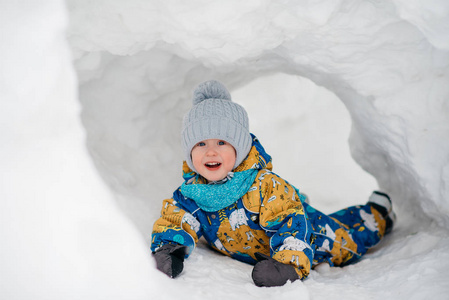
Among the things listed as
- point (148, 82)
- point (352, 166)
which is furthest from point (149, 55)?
point (352, 166)

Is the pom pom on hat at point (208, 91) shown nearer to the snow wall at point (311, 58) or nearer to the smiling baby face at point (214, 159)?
the snow wall at point (311, 58)

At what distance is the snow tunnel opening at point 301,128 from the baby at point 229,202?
1.63 meters

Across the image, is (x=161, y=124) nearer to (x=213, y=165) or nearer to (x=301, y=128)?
(x=213, y=165)

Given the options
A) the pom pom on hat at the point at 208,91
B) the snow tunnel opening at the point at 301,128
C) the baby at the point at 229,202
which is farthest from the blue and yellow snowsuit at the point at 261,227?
the snow tunnel opening at the point at 301,128

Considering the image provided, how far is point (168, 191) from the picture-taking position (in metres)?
2.07

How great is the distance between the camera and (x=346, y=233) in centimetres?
177

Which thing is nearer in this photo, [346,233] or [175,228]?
[175,228]

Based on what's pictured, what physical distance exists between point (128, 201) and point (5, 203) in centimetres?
79

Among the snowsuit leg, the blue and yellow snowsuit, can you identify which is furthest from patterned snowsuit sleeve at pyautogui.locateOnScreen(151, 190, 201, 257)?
the snowsuit leg

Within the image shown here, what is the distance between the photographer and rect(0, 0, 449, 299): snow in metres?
0.94

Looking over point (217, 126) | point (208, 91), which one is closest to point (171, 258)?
point (217, 126)

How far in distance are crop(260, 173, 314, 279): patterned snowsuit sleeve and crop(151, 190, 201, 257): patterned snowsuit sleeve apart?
260 mm

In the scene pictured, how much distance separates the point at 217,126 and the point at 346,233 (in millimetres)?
799

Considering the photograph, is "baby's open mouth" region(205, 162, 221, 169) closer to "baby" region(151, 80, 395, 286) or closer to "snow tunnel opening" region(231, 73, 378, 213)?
"baby" region(151, 80, 395, 286)
